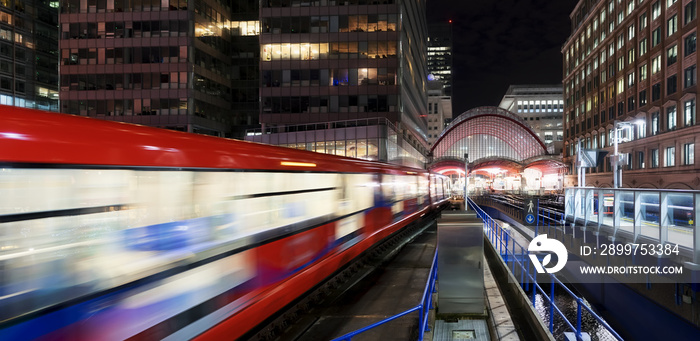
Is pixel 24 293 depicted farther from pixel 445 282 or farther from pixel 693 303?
pixel 693 303

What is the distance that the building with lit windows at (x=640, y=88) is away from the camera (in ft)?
130

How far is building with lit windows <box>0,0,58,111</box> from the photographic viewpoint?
191ft

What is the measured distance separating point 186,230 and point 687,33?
48567 mm

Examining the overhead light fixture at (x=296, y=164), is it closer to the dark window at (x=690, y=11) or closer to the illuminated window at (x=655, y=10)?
the dark window at (x=690, y=11)

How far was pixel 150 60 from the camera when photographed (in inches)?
1834

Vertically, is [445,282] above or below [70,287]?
below

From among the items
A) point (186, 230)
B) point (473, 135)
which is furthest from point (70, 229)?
point (473, 135)

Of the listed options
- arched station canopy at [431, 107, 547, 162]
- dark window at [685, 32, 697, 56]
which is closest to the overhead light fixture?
dark window at [685, 32, 697, 56]

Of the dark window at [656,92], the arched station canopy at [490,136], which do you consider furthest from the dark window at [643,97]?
the arched station canopy at [490,136]

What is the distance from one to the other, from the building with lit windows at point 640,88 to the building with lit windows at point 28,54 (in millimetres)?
69903

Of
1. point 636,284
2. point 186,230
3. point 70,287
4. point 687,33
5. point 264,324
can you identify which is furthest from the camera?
point 687,33

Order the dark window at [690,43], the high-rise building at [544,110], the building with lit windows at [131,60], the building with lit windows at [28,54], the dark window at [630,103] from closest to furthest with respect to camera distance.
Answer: the dark window at [690,43]
the building with lit windows at [131,60]
the dark window at [630,103]
the building with lit windows at [28,54]
the high-rise building at [544,110]

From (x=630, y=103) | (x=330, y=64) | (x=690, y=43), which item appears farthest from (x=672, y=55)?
(x=330, y=64)

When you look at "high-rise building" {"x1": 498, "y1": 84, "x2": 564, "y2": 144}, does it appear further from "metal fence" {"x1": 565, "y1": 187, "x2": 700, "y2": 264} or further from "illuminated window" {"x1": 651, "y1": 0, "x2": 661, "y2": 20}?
"metal fence" {"x1": 565, "y1": 187, "x2": 700, "y2": 264}
